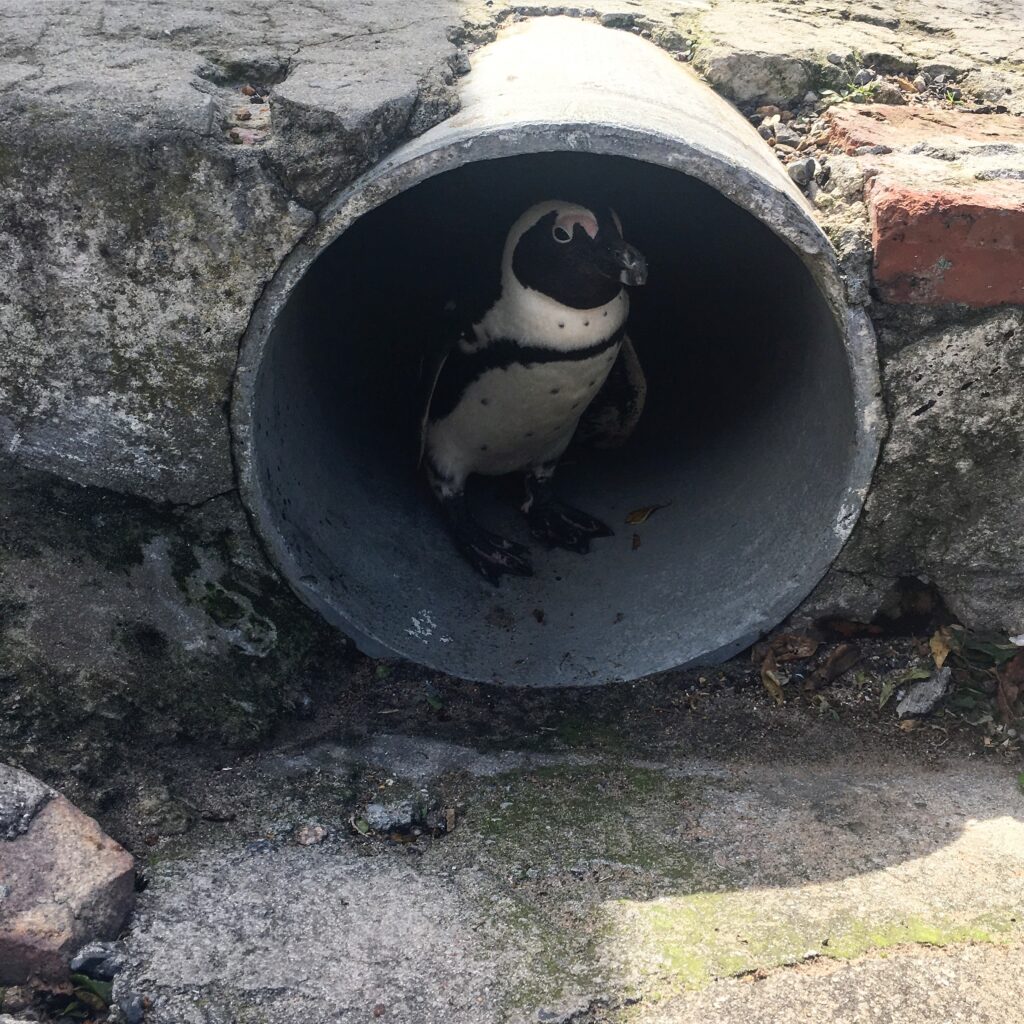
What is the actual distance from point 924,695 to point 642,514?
1.02 meters

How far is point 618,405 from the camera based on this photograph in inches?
145

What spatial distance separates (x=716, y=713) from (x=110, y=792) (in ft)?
4.49

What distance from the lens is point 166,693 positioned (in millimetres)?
2383

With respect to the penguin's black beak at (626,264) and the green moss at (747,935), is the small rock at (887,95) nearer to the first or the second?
the penguin's black beak at (626,264)

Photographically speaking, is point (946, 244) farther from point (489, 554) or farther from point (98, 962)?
point (98, 962)

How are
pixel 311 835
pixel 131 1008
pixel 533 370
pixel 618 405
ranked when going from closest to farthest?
pixel 131 1008, pixel 311 835, pixel 533 370, pixel 618 405

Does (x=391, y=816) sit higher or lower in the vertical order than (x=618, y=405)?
lower

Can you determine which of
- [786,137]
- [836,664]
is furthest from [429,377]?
[836,664]

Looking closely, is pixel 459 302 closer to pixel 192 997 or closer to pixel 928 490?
pixel 928 490

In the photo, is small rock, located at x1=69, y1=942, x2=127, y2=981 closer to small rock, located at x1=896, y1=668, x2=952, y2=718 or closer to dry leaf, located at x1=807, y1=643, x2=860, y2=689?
dry leaf, located at x1=807, y1=643, x2=860, y2=689

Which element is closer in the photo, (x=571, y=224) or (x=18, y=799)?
(x=18, y=799)

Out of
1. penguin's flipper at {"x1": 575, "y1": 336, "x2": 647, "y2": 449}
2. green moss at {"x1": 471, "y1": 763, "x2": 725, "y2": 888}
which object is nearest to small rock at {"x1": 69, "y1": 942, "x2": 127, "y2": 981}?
green moss at {"x1": 471, "y1": 763, "x2": 725, "y2": 888}

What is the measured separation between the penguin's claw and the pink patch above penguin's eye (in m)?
0.92

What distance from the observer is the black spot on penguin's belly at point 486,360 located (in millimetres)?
2990
